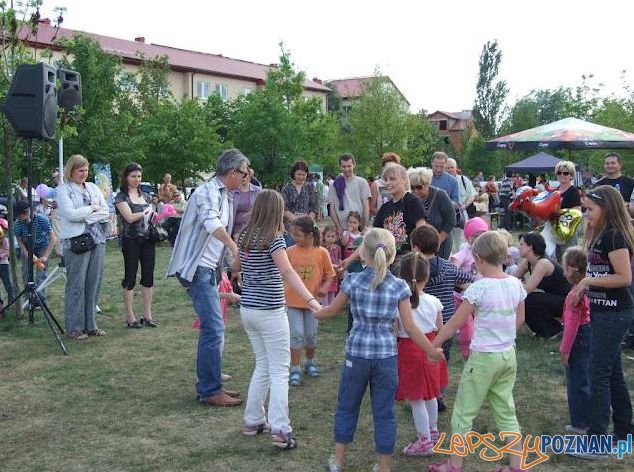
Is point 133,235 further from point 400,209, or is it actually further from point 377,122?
point 377,122

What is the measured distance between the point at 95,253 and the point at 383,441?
4691 mm

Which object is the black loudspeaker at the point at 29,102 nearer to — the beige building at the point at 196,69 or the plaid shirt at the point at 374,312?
the plaid shirt at the point at 374,312

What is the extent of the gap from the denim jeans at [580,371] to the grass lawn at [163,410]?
269 mm

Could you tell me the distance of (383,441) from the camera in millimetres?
3717

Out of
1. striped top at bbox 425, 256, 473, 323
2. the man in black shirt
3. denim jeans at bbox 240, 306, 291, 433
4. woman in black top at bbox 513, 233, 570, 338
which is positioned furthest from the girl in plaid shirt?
the man in black shirt

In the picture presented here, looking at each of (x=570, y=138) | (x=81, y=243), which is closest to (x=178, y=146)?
(x=570, y=138)

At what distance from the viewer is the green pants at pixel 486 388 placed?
3.72 m

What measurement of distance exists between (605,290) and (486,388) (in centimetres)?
100

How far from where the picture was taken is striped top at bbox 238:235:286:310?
4.23 meters

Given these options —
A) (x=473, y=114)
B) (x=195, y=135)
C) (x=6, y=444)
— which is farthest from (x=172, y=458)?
(x=473, y=114)

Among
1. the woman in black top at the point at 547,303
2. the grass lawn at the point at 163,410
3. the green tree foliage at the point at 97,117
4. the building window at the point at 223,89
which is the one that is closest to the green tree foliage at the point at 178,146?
the green tree foliage at the point at 97,117

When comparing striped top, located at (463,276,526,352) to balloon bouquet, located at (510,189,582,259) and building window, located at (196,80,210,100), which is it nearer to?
balloon bouquet, located at (510,189,582,259)

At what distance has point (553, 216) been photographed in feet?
25.8

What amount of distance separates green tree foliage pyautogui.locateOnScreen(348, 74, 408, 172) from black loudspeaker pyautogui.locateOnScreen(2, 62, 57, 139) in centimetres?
3437
